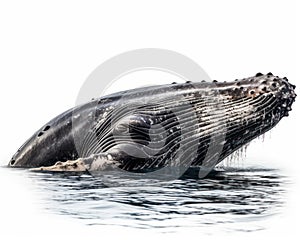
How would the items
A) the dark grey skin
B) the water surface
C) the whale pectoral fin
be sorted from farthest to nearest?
the dark grey skin, the whale pectoral fin, the water surface

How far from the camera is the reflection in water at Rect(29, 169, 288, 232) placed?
9953 millimetres

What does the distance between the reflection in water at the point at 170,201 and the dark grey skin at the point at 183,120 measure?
877 millimetres

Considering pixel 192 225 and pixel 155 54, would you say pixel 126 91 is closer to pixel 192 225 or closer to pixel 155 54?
pixel 155 54

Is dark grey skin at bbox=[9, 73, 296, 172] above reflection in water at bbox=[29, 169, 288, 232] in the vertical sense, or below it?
above

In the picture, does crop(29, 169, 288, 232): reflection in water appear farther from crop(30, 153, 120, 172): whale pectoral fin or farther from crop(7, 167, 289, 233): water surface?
crop(30, 153, 120, 172): whale pectoral fin

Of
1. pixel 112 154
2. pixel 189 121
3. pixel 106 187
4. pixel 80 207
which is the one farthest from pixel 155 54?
pixel 80 207

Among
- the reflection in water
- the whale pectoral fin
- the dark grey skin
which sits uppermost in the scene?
the dark grey skin

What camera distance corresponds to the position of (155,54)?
17.5 metres

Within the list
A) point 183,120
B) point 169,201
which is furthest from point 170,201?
point 183,120

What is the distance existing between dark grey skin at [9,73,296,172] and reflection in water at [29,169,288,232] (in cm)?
88

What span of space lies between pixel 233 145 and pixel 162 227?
5.03 meters

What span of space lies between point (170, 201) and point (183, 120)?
327 centimetres

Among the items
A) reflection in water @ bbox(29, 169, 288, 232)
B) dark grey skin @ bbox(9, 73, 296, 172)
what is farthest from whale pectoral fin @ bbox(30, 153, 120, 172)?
reflection in water @ bbox(29, 169, 288, 232)

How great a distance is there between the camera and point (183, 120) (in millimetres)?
14094
